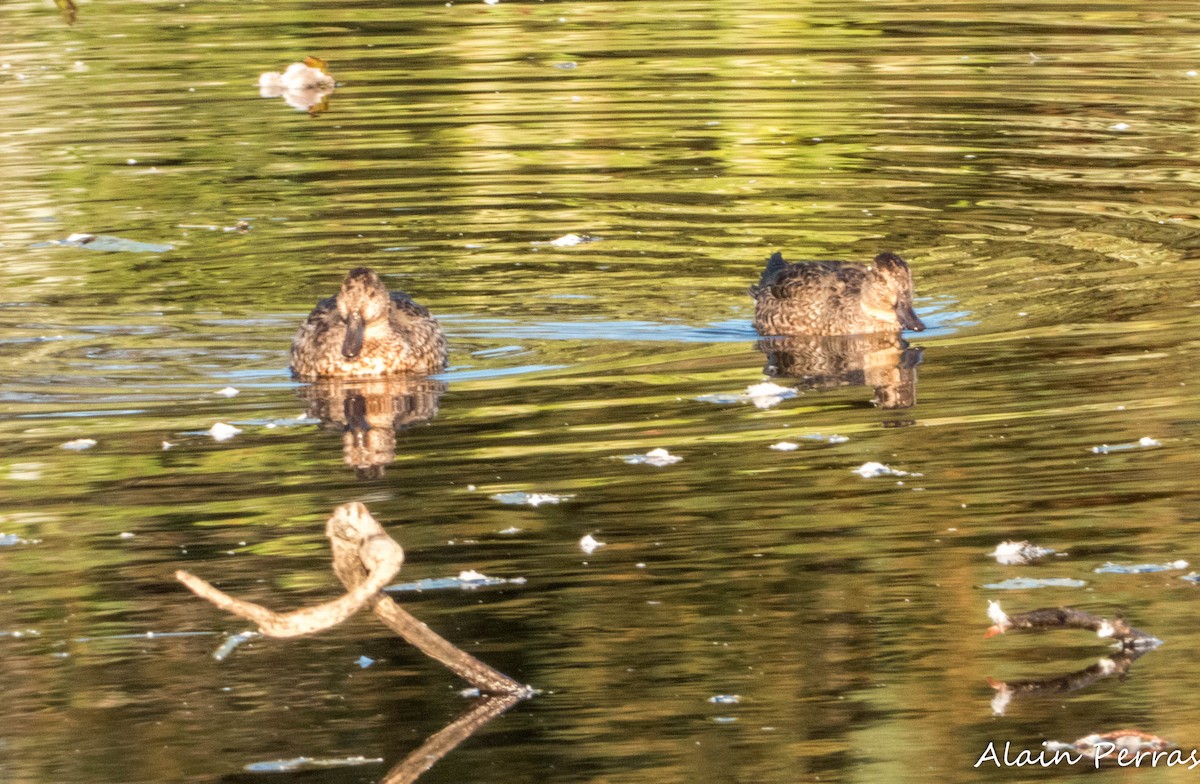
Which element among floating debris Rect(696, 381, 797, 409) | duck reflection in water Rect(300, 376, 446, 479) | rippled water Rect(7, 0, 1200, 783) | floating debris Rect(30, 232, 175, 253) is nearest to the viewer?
rippled water Rect(7, 0, 1200, 783)

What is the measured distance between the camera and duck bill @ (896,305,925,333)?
12.5m

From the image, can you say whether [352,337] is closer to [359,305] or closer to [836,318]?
[359,305]

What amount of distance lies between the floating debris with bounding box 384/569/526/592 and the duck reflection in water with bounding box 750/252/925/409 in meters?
4.08

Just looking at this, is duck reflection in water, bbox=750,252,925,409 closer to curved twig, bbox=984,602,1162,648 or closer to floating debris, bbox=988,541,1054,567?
floating debris, bbox=988,541,1054,567

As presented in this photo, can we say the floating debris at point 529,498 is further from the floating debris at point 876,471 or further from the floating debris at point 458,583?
the floating debris at point 876,471

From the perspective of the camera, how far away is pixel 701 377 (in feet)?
37.7

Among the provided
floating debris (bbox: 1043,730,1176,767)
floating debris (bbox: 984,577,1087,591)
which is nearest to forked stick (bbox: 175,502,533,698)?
floating debris (bbox: 1043,730,1176,767)

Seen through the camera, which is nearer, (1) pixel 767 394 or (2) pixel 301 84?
(1) pixel 767 394

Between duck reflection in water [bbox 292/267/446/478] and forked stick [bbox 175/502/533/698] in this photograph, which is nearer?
forked stick [bbox 175/502/533/698]

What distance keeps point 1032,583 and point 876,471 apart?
63.8 inches

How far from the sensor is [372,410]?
11.2 meters

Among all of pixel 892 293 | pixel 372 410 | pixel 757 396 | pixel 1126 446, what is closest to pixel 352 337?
pixel 372 410

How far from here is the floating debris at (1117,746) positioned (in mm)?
6402

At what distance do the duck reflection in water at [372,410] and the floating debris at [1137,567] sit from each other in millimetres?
3111
